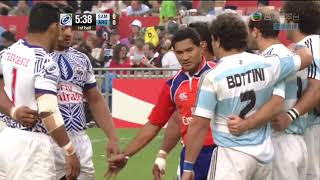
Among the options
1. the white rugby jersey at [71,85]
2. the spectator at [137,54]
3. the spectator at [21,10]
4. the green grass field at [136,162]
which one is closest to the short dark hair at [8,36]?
the spectator at [137,54]

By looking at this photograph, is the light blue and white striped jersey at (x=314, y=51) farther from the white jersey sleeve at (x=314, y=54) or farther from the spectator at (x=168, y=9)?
the spectator at (x=168, y=9)

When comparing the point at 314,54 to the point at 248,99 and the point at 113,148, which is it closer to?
the point at 248,99

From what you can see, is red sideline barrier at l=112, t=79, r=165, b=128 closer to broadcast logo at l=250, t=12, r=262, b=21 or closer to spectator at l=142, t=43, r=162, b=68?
spectator at l=142, t=43, r=162, b=68

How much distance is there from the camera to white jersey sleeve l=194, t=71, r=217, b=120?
713 cm

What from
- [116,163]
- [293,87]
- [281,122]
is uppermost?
[293,87]

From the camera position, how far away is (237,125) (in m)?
7.14

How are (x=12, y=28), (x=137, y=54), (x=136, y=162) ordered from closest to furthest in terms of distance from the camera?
(x=136, y=162) → (x=137, y=54) → (x=12, y=28)

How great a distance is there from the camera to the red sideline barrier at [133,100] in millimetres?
18828

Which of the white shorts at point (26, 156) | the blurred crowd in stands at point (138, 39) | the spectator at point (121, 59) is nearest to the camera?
the white shorts at point (26, 156)

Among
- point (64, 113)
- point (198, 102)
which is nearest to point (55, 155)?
point (64, 113)

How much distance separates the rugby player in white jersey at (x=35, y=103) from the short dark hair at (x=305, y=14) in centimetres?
218

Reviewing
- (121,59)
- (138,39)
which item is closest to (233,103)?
(121,59)

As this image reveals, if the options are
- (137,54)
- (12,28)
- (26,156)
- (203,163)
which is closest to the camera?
(26,156)

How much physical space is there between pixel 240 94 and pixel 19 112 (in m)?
1.83
